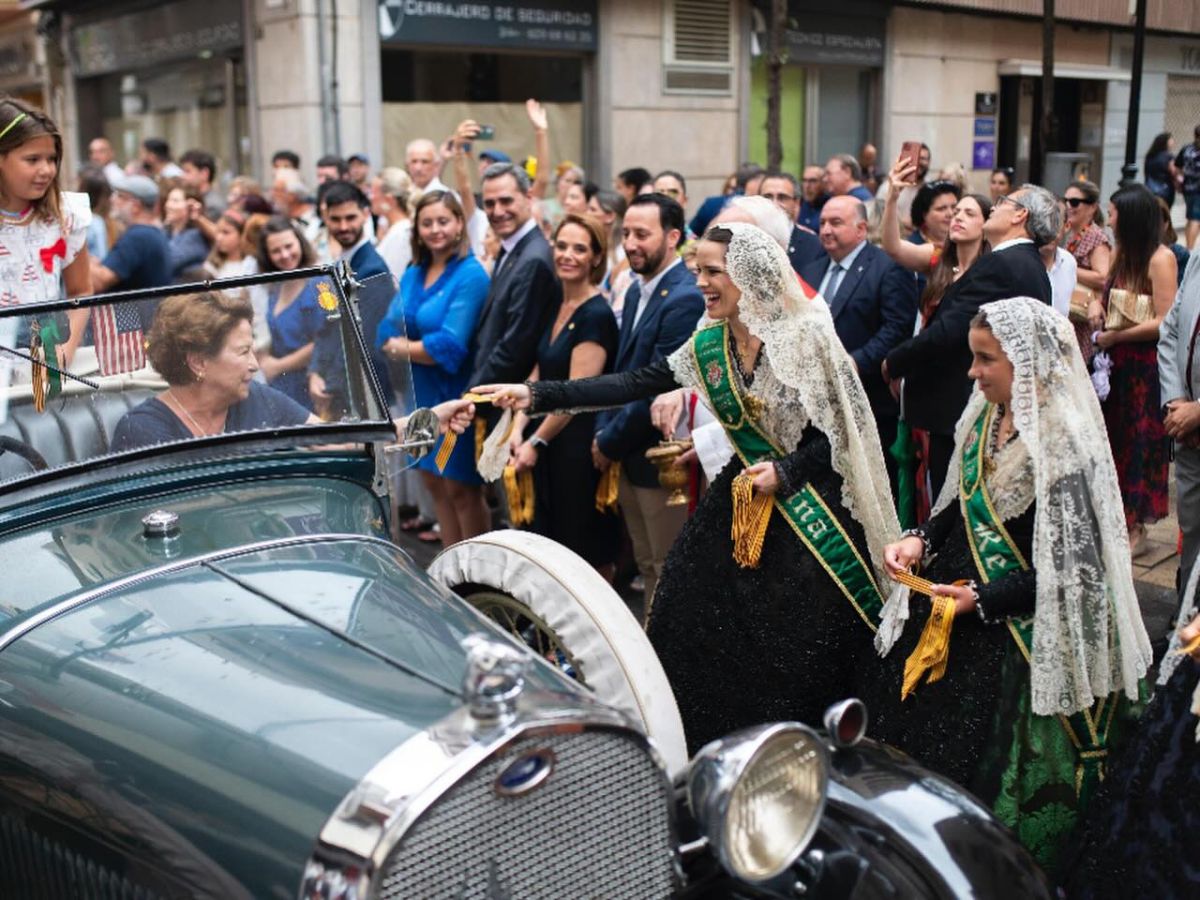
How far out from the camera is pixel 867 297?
17.0 feet

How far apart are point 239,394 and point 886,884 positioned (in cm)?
183

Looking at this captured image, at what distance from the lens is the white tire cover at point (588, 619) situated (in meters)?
2.71

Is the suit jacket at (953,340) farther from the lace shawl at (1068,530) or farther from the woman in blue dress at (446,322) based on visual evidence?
the woman in blue dress at (446,322)

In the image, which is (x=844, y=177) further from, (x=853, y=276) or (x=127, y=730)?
(x=127, y=730)

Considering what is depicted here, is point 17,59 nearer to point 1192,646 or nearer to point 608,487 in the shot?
point 608,487

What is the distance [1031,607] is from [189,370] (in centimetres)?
207

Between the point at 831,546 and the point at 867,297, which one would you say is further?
the point at 867,297

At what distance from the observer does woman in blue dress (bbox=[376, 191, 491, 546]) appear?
558 centimetres

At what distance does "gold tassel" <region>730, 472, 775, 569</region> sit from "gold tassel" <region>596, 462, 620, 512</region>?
1.29 meters

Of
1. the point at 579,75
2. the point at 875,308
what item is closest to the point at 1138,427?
the point at 875,308

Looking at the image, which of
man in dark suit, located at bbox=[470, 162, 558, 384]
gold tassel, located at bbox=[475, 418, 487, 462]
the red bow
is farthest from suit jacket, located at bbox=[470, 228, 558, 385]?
the red bow

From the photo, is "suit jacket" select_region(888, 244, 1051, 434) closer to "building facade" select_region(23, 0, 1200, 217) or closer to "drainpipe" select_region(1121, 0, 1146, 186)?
"drainpipe" select_region(1121, 0, 1146, 186)

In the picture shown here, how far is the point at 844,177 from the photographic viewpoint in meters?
8.91

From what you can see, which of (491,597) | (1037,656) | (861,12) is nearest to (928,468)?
(1037,656)
